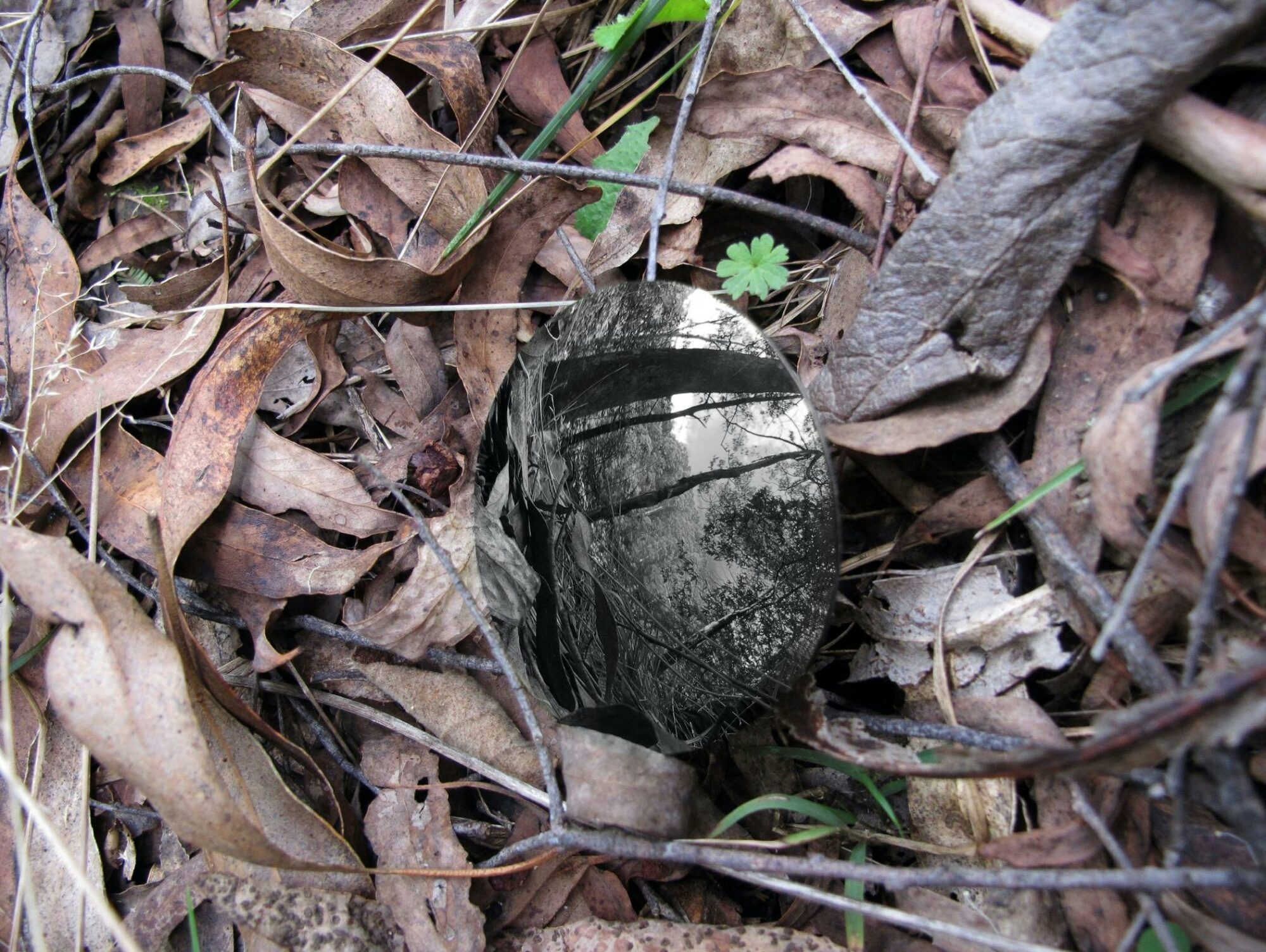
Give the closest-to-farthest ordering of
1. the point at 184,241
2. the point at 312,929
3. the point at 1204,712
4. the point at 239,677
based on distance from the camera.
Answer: the point at 1204,712, the point at 312,929, the point at 239,677, the point at 184,241

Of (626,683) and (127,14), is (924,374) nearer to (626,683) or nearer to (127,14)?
(626,683)

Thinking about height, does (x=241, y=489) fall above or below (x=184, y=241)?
below

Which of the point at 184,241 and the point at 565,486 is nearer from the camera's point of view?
the point at 565,486

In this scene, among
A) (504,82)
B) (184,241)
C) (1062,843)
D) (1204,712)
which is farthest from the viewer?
(184,241)

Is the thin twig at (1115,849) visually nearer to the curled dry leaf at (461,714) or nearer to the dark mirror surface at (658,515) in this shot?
the dark mirror surface at (658,515)

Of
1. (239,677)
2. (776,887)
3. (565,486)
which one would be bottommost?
(239,677)

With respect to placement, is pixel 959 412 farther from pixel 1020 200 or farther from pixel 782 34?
pixel 782 34

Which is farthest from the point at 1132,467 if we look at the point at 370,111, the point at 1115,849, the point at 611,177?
the point at 370,111

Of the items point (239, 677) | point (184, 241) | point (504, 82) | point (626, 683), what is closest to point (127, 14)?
point (184, 241)

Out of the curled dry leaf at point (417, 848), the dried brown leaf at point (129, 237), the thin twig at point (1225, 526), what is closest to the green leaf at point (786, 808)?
the curled dry leaf at point (417, 848)
